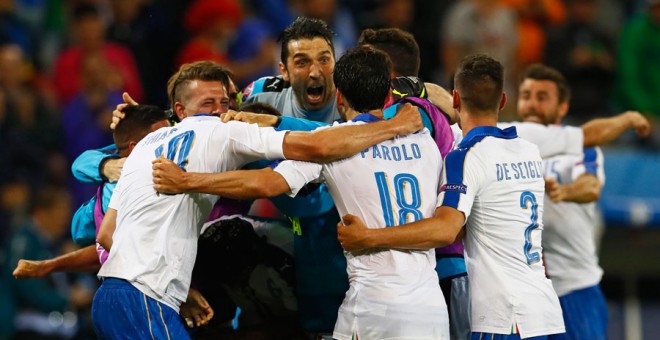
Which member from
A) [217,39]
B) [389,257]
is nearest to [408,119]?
[389,257]

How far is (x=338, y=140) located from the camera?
6.18 meters

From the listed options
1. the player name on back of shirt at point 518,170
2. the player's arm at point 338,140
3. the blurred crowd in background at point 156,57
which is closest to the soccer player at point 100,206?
the player's arm at point 338,140

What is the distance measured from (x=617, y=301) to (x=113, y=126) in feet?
25.0

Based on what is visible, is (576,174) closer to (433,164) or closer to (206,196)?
(433,164)

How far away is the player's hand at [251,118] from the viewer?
21.5 ft

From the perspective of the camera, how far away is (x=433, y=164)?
642 cm

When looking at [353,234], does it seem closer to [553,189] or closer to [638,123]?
[553,189]

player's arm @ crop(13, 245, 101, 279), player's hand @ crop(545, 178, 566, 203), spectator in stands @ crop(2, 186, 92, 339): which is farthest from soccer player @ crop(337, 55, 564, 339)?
spectator in stands @ crop(2, 186, 92, 339)

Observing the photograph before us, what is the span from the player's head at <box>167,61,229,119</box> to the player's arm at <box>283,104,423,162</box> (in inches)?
29.7

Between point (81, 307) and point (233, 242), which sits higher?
point (233, 242)

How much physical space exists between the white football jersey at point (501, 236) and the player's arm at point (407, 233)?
18 cm

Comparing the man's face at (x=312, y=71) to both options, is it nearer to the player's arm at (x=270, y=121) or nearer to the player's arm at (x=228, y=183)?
the player's arm at (x=270, y=121)

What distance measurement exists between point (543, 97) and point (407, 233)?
112 inches

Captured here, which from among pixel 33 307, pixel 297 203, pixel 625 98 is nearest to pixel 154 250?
pixel 297 203
